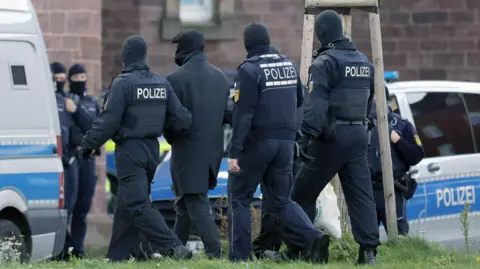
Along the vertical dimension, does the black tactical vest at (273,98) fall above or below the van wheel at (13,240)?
above

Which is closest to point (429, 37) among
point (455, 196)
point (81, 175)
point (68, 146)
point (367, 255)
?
point (81, 175)

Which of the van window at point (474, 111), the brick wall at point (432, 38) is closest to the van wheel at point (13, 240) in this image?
the van window at point (474, 111)

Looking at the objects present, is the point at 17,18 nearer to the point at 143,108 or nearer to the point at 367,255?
the point at 143,108

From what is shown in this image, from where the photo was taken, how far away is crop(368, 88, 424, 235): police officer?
1352 centimetres

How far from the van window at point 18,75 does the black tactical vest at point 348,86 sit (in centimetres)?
289

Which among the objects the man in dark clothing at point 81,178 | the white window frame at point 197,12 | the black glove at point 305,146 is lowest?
the man in dark clothing at point 81,178

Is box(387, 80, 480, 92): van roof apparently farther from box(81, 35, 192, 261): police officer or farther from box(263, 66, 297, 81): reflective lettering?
box(263, 66, 297, 81): reflective lettering

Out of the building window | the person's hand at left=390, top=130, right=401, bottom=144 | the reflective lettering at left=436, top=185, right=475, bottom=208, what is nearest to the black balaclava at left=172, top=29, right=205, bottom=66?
the person's hand at left=390, top=130, right=401, bottom=144

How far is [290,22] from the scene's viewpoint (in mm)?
22750

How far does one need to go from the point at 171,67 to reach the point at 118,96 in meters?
10.4

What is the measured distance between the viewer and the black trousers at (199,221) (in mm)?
12438

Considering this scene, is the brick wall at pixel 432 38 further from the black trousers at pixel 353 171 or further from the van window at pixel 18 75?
the black trousers at pixel 353 171

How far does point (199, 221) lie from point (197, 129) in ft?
2.33

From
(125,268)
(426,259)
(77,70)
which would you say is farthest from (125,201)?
(77,70)
